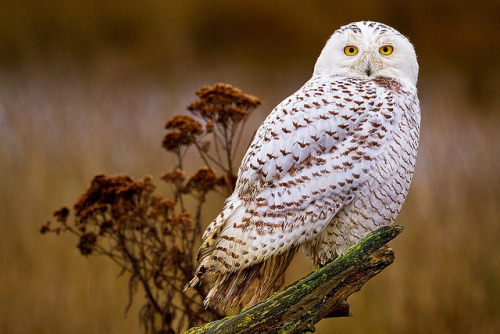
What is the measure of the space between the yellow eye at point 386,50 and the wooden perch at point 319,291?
18.4 inches

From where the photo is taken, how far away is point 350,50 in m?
1.55

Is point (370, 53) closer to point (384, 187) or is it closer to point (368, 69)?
point (368, 69)

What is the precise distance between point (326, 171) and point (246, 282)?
351 millimetres

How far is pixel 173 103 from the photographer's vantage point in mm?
2869

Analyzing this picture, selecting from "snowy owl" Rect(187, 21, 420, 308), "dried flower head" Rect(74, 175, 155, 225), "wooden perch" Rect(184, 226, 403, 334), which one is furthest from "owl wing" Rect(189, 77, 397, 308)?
"dried flower head" Rect(74, 175, 155, 225)

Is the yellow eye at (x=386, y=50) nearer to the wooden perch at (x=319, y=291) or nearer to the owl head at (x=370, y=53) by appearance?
the owl head at (x=370, y=53)

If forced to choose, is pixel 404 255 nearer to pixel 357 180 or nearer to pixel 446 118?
pixel 446 118

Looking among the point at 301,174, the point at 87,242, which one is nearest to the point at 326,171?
the point at 301,174

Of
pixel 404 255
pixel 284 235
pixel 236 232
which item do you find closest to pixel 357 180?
pixel 284 235

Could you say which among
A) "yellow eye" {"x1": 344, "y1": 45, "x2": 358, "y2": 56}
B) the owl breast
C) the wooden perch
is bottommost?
the wooden perch

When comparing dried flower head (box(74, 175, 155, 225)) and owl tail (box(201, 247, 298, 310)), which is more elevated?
dried flower head (box(74, 175, 155, 225))

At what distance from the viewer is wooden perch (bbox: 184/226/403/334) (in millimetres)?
1377

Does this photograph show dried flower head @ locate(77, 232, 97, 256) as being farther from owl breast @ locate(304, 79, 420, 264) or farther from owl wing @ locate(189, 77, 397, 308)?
owl breast @ locate(304, 79, 420, 264)

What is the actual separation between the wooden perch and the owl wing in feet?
0.34
